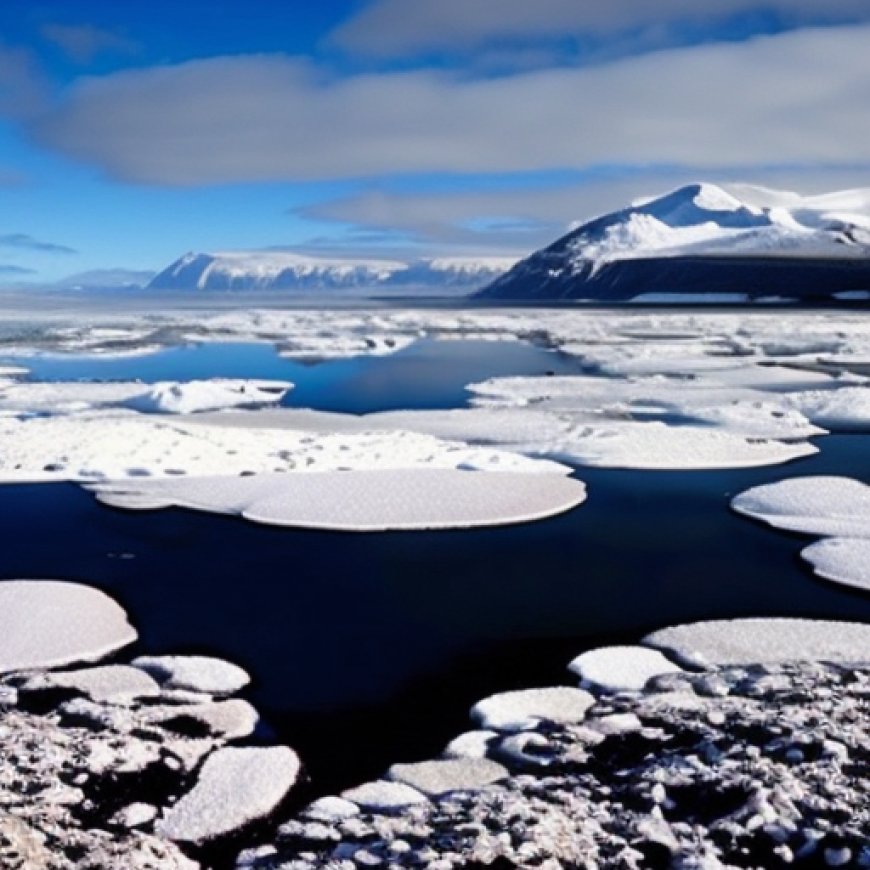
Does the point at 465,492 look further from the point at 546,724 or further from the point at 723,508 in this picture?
the point at 546,724

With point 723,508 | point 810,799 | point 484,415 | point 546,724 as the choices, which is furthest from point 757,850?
point 484,415

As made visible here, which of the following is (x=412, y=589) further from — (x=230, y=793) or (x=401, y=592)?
(x=230, y=793)

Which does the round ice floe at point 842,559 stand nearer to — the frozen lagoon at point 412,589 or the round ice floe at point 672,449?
the frozen lagoon at point 412,589

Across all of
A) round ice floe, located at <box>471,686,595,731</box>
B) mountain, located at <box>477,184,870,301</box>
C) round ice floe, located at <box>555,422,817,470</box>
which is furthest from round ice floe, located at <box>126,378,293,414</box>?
mountain, located at <box>477,184,870,301</box>

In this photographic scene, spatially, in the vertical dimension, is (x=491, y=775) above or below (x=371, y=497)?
below

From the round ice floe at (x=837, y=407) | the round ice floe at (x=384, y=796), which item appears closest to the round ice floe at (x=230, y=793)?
the round ice floe at (x=384, y=796)

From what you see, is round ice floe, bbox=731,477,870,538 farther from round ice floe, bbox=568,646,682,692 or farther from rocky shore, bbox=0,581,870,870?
round ice floe, bbox=568,646,682,692

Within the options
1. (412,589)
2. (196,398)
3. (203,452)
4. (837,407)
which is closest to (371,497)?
(412,589)
